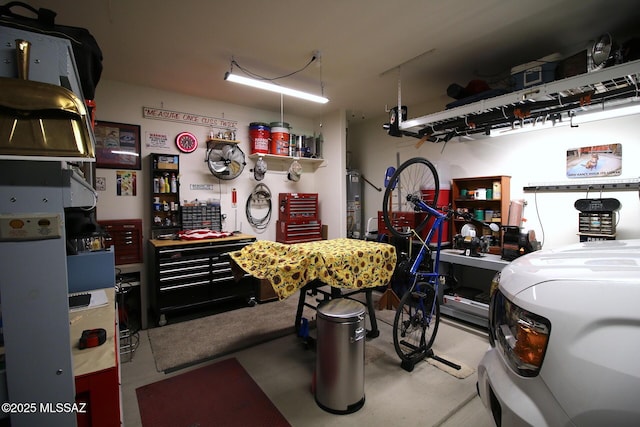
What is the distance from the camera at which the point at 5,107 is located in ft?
2.57

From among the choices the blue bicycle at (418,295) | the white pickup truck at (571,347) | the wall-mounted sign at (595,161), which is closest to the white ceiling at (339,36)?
the wall-mounted sign at (595,161)

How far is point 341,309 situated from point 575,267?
1397mm

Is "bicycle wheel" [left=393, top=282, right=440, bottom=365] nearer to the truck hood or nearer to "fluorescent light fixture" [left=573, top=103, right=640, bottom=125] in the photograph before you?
the truck hood

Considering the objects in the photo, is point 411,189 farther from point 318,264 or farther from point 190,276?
point 190,276

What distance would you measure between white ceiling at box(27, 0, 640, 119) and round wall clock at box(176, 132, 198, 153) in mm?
694

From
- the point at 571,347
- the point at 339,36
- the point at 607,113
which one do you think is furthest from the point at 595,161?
the point at 571,347

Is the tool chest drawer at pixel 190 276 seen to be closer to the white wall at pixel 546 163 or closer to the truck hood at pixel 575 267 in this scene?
the truck hood at pixel 575 267

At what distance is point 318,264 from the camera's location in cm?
221

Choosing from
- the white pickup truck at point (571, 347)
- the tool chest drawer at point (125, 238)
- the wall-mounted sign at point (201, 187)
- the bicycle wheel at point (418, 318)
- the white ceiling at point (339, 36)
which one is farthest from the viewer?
the wall-mounted sign at point (201, 187)

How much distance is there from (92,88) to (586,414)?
262 centimetres

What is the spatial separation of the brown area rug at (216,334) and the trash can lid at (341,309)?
A: 52.2 inches

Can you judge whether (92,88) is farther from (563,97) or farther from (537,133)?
(537,133)

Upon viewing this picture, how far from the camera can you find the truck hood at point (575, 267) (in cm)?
108

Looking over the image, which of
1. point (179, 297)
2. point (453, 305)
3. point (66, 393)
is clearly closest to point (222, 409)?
point (66, 393)
